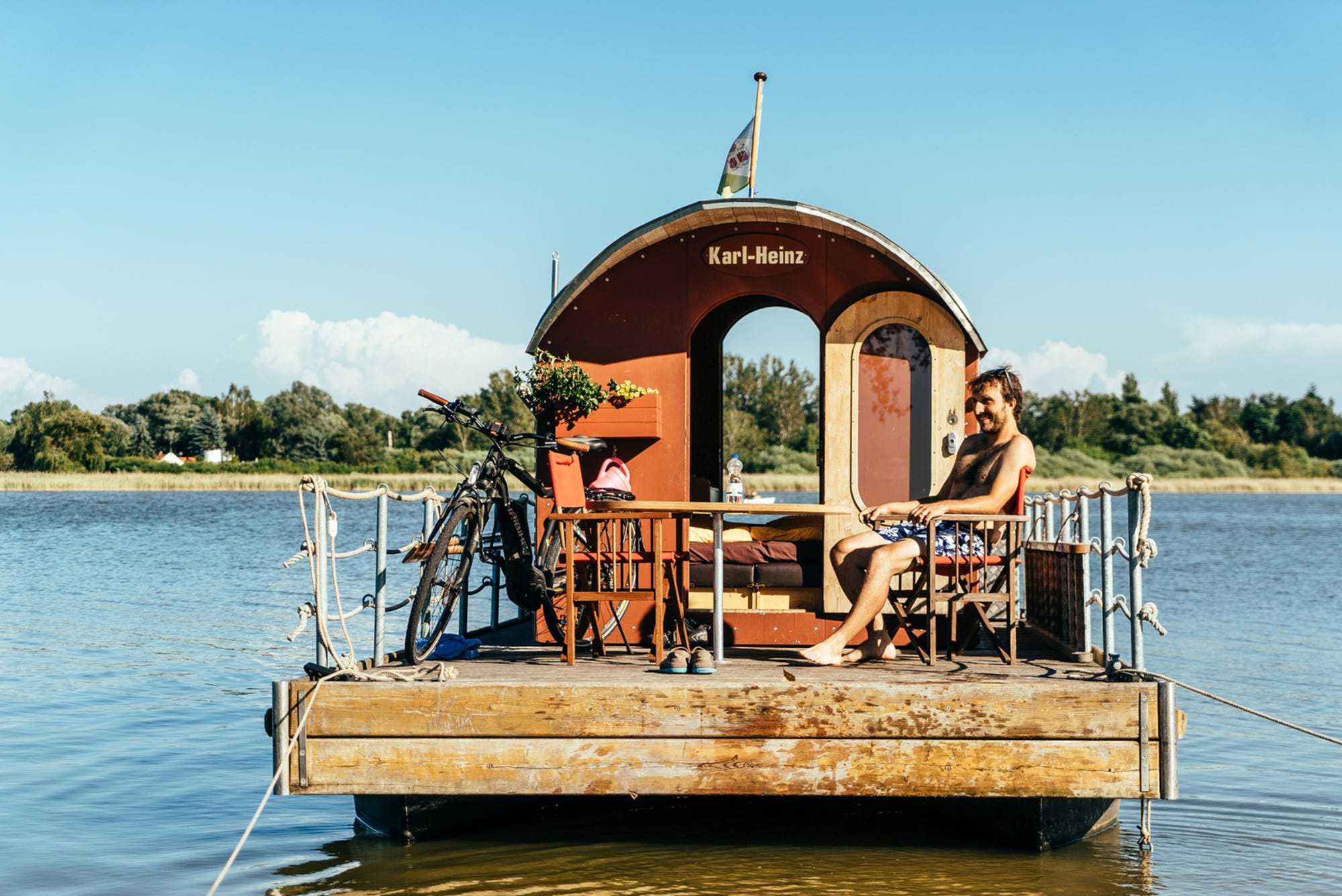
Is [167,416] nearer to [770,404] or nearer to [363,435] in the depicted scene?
[363,435]

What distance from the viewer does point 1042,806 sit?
6414mm

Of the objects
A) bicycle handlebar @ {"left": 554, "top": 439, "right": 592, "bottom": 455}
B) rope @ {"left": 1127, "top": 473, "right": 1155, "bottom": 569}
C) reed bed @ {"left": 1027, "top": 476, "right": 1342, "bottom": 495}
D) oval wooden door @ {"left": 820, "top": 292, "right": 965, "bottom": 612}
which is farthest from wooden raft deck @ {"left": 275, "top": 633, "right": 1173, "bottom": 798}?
reed bed @ {"left": 1027, "top": 476, "right": 1342, "bottom": 495}

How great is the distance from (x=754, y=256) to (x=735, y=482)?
1667 mm

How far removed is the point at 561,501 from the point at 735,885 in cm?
215

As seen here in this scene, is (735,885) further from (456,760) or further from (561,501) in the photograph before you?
(561,501)

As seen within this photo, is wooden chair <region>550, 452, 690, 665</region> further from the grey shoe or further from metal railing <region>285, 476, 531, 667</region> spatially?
metal railing <region>285, 476, 531, 667</region>

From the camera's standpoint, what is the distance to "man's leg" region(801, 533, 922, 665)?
659 cm

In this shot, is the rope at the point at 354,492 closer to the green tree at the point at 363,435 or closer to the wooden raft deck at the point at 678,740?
the wooden raft deck at the point at 678,740

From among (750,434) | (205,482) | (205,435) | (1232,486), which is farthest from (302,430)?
(1232,486)

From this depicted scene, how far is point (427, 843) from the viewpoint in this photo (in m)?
7.05

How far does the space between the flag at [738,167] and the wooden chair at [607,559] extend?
8.62 ft

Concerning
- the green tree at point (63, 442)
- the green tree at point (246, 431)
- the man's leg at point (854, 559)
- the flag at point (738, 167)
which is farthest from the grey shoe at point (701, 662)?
the green tree at point (246, 431)

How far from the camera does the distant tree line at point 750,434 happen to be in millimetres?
60812

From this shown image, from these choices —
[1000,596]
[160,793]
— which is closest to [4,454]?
[160,793]
